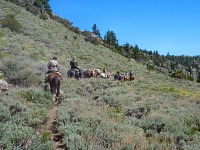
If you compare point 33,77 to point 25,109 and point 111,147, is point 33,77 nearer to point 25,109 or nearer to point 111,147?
point 25,109

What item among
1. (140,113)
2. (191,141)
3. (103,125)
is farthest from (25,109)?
(191,141)

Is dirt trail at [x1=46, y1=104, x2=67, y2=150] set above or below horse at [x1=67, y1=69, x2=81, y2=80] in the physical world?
below

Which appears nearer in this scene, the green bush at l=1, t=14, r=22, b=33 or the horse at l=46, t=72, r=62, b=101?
the horse at l=46, t=72, r=62, b=101

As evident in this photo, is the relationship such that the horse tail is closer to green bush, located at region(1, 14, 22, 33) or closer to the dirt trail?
Answer: the dirt trail

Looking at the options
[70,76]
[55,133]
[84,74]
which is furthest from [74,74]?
[55,133]

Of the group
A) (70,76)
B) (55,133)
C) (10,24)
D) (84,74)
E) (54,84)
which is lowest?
(55,133)

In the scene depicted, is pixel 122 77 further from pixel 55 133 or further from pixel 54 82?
pixel 55 133

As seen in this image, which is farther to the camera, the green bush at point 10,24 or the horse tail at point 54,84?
the green bush at point 10,24

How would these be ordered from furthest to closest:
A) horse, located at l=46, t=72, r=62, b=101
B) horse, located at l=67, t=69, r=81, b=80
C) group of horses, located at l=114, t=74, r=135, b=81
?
group of horses, located at l=114, t=74, r=135, b=81 < horse, located at l=67, t=69, r=81, b=80 < horse, located at l=46, t=72, r=62, b=101

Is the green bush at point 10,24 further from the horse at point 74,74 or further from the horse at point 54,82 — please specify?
the horse at point 54,82

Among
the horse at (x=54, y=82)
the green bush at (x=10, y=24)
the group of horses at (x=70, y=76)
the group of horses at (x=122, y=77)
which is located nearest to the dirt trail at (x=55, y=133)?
the horse at (x=54, y=82)

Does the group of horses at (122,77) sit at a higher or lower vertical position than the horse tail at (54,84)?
higher

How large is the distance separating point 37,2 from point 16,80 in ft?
174

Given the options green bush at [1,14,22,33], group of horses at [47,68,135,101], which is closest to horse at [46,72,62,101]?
group of horses at [47,68,135,101]
